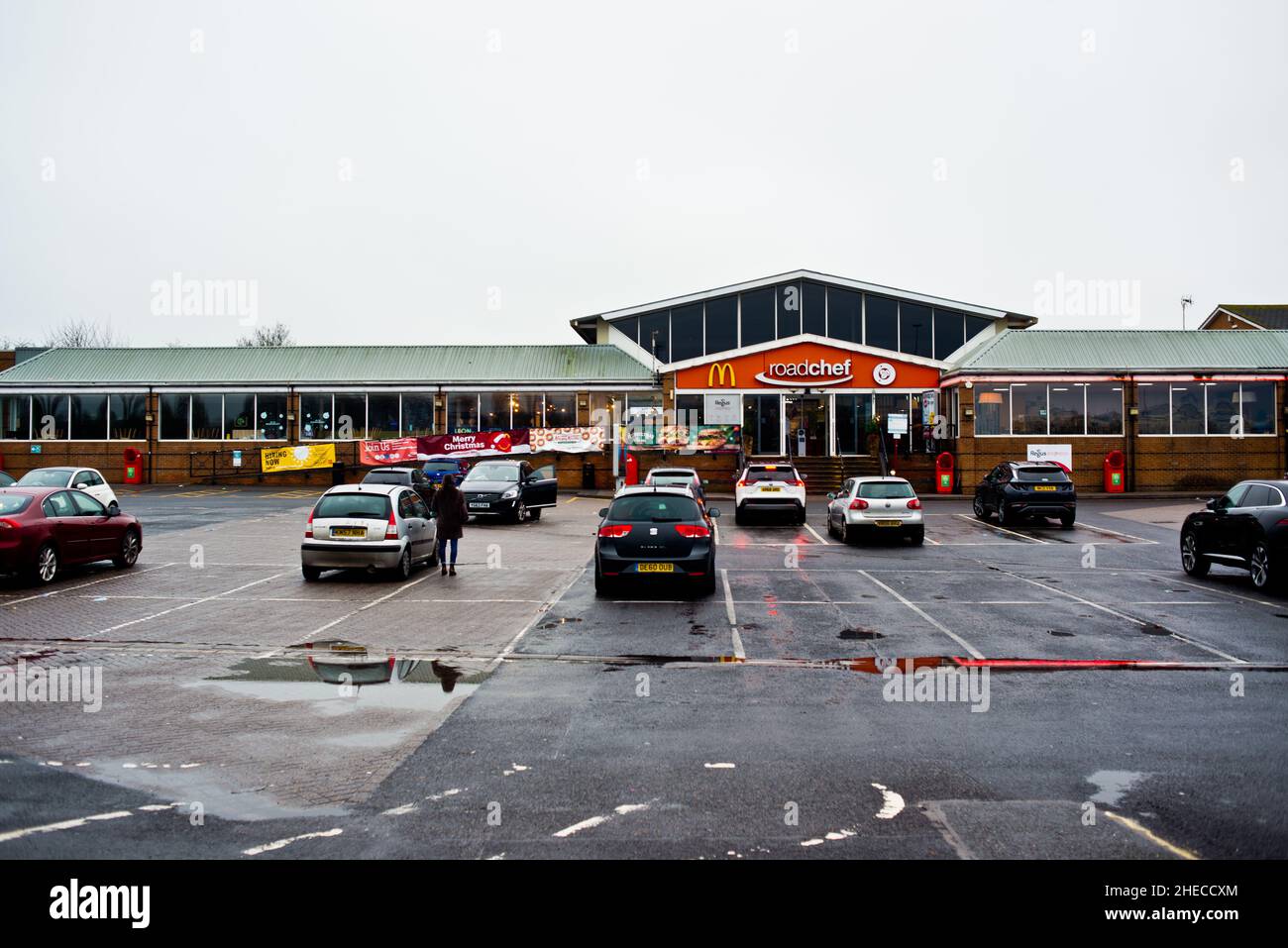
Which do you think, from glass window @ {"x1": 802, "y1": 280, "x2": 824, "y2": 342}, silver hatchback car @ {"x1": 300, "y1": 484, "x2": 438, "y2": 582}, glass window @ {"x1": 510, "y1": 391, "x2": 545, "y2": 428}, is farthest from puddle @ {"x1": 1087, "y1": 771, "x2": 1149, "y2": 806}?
glass window @ {"x1": 802, "y1": 280, "x2": 824, "y2": 342}

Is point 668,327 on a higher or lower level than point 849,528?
higher

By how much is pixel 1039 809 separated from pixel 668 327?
39.2 m

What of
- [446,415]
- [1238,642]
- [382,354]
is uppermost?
[382,354]

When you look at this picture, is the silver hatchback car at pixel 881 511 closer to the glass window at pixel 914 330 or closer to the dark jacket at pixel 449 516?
the dark jacket at pixel 449 516

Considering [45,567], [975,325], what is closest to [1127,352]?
[975,325]

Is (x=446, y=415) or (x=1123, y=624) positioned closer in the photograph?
(x=1123, y=624)

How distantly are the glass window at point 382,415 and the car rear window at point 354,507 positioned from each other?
27796 millimetres

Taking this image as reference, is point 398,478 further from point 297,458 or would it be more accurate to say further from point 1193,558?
point 1193,558

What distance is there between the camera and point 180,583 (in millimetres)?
15078

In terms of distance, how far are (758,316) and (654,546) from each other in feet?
101
